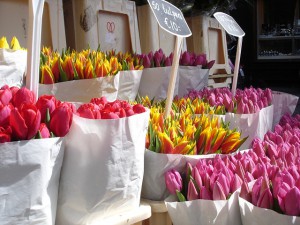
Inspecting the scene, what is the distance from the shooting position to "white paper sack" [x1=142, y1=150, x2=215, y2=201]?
1.11 meters

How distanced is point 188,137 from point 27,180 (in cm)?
49

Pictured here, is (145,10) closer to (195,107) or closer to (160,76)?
(160,76)

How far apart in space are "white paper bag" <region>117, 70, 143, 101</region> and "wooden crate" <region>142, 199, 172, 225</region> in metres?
0.55

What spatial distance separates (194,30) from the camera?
3.32m

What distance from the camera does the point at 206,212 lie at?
98 cm

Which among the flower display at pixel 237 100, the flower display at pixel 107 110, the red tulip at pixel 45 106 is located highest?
the red tulip at pixel 45 106

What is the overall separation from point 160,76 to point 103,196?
3.19 ft

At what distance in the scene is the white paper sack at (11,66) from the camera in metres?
1.20

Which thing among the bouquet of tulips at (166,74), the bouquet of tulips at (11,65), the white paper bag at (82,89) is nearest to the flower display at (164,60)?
the bouquet of tulips at (166,74)

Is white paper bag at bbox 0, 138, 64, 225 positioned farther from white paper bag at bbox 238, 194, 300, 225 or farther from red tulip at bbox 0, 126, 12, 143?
white paper bag at bbox 238, 194, 300, 225

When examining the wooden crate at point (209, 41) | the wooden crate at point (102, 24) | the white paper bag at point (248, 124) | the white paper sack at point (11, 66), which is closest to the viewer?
the white paper sack at point (11, 66)

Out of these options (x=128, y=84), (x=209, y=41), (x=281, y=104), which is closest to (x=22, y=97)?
(x=128, y=84)

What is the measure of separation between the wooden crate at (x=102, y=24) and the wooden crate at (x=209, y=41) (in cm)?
84

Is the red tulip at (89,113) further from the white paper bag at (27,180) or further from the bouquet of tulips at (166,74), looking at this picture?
the bouquet of tulips at (166,74)
